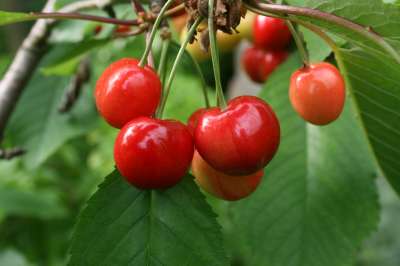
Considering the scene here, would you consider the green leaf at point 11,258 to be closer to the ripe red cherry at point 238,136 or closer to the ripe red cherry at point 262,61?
the ripe red cherry at point 262,61

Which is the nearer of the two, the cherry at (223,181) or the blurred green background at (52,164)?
the cherry at (223,181)

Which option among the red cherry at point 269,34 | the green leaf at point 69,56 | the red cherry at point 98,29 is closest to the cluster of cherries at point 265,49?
the red cherry at point 269,34

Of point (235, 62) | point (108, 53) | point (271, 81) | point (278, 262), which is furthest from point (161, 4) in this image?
point (235, 62)

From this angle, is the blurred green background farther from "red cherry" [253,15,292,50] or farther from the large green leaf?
the large green leaf

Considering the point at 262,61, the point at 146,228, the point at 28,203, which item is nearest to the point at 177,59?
the point at 146,228

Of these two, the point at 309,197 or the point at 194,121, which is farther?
the point at 309,197

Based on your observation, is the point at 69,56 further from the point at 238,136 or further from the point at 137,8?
the point at 238,136
